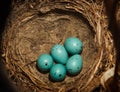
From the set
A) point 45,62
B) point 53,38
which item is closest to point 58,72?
point 45,62

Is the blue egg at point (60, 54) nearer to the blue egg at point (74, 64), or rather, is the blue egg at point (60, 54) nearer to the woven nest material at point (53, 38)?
the blue egg at point (74, 64)

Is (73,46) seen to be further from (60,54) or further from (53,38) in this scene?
(53,38)

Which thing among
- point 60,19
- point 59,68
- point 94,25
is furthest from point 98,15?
point 59,68

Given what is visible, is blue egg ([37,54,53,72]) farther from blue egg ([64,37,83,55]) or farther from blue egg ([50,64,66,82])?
blue egg ([64,37,83,55])

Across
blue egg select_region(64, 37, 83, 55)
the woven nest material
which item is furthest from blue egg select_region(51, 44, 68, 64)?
the woven nest material

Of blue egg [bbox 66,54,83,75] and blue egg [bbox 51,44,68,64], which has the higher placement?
blue egg [bbox 51,44,68,64]

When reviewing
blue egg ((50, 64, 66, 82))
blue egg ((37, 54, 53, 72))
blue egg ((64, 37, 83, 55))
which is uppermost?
blue egg ((64, 37, 83, 55))

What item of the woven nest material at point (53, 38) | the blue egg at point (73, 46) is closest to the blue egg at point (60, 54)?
the blue egg at point (73, 46)
